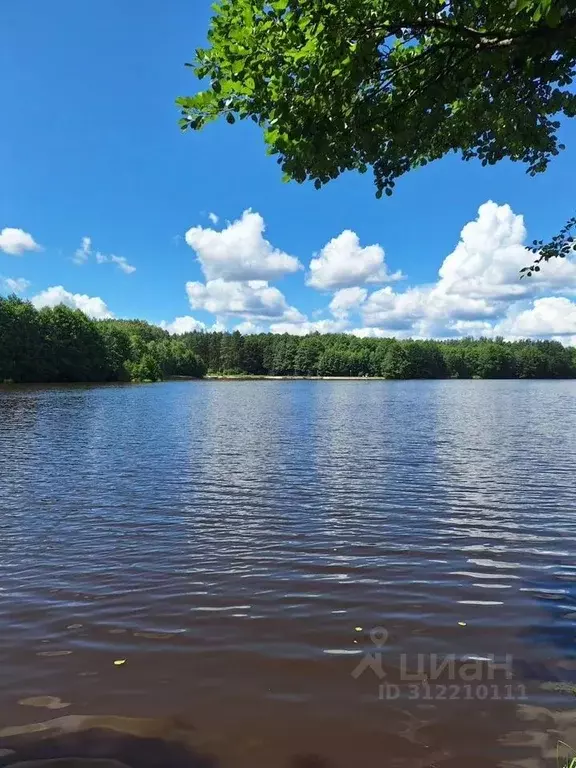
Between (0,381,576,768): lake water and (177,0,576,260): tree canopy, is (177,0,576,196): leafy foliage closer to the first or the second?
(177,0,576,260): tree canopy

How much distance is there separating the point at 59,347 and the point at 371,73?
11943cm

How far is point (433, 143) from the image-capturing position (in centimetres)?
765

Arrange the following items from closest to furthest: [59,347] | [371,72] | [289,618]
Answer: [371,72] < [289,618] < [59,347]

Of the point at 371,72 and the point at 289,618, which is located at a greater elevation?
the point at 371,72

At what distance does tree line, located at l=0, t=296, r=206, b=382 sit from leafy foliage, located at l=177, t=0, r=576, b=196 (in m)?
110

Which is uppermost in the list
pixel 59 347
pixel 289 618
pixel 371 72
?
pixel 59 347

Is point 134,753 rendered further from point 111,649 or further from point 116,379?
point 116,379

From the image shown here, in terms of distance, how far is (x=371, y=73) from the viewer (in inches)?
232

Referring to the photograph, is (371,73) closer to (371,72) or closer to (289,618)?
(371,72)

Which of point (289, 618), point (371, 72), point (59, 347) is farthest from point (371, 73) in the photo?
point (59, 347)

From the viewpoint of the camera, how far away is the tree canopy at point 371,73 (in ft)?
17.6

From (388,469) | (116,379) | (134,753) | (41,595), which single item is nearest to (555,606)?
(134,753)

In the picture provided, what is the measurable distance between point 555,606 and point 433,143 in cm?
739

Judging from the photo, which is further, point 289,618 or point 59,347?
point 59,347
